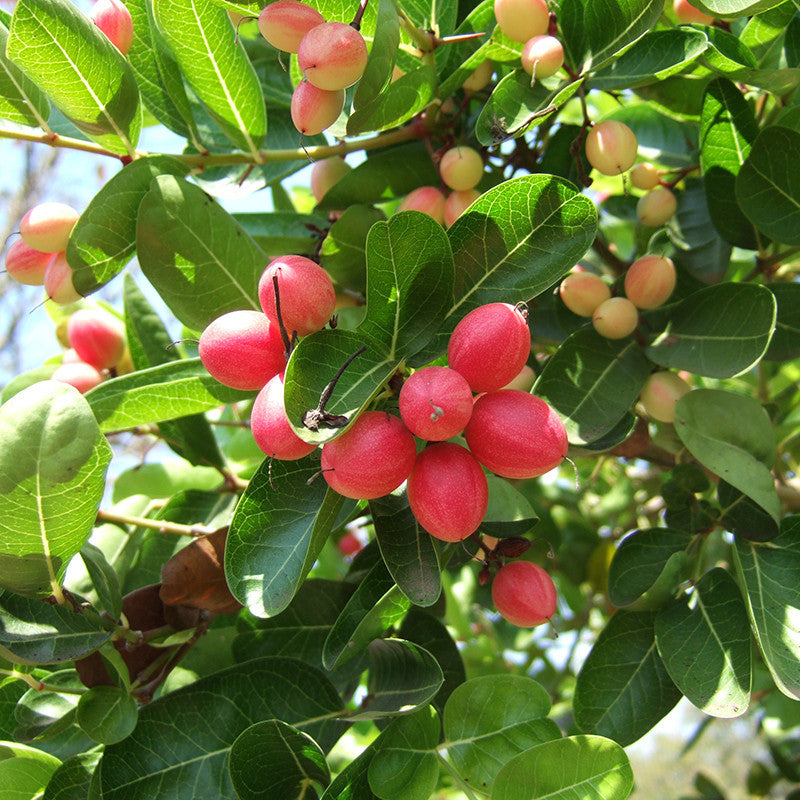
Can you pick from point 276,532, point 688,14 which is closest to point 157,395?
point 276,532

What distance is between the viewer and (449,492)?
30.3 inches

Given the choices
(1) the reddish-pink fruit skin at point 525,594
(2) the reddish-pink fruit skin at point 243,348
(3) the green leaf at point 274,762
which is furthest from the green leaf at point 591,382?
(3) the green leaf at point 274,762

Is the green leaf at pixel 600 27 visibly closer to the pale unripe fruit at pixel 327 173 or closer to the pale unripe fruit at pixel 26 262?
the pale unripe fruit at pixel 327 173

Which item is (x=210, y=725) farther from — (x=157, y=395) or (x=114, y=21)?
(x=114, y=21)

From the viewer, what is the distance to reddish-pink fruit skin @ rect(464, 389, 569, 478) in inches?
30.5

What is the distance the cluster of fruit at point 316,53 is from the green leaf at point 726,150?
0.53m

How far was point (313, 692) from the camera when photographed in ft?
3.45

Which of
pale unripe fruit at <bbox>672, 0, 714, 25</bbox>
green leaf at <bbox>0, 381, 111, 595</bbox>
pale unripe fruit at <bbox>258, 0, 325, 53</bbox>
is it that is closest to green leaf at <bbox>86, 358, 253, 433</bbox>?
green leaf at <bbox>0, 381, 111, 595</bbox>

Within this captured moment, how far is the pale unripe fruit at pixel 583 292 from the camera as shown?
1153 millimetres

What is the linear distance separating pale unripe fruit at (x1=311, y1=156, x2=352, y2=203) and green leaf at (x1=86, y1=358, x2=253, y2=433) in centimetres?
40

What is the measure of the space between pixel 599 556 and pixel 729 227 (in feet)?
3.35

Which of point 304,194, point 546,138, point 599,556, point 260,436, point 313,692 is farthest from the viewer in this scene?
point 304,194

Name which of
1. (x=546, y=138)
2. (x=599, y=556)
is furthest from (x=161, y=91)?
(x=599, y=556)

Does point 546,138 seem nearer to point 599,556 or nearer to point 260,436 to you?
point 260,436
